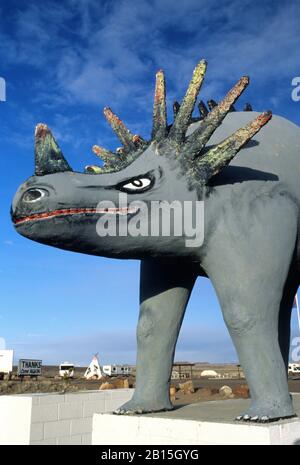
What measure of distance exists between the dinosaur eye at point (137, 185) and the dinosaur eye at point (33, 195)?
0.81 metres

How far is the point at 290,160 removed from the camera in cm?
553

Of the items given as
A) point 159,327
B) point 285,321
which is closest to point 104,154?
point 159,327

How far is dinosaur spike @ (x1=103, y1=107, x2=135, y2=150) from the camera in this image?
227 inches

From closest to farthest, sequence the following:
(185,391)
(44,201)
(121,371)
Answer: (44,201), (185,391), (121,371)

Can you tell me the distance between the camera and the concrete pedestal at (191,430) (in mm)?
4109

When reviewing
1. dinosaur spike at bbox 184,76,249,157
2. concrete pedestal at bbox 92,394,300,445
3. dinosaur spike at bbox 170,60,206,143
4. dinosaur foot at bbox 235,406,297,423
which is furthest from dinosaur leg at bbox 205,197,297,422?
dinosaur spike at bbox 170,60,206,143

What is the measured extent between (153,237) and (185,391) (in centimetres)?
1120

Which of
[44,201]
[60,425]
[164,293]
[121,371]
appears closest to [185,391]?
[60,425]

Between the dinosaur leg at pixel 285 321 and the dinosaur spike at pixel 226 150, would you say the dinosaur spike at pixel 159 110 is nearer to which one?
the dinosaur spike at pixel 226 150

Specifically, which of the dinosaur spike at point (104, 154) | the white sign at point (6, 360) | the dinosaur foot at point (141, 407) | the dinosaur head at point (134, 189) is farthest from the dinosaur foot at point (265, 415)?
the white sign at point (6, 360)

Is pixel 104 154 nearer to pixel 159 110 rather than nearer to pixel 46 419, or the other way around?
pixel 159 110

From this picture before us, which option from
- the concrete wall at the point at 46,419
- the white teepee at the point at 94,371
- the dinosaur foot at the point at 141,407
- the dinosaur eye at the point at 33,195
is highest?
the dinosaur eye at the point at 33,195

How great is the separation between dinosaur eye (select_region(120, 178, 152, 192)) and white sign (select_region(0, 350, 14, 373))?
20.3 meters
